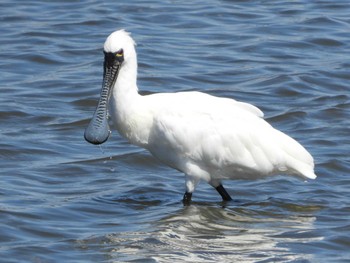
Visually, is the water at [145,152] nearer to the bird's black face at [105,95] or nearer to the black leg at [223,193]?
the black leg at [223,193]

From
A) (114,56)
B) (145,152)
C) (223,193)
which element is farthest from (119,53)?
(145,152)

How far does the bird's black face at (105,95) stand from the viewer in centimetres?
1266

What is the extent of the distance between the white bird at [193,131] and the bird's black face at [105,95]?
1 centimetres

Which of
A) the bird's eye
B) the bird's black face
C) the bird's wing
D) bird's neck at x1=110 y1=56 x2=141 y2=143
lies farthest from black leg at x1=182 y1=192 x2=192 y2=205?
the bird's eye

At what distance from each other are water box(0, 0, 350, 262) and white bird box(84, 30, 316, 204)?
46cm

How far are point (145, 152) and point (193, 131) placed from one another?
241cm

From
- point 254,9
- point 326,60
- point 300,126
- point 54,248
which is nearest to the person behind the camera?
point 54,248

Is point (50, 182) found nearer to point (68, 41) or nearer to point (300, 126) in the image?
point (300, 126)

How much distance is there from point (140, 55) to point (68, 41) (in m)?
1.50

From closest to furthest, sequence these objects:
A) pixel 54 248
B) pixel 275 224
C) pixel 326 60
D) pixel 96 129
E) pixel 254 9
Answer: pixel 54 248, pixel 275 224, pixel 96 129, pixel 326 60, pixel 254 9

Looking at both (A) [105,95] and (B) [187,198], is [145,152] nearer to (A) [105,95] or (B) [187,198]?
(B) [187,198]

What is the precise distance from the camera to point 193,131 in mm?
12578

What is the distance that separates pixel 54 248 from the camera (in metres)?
11.1

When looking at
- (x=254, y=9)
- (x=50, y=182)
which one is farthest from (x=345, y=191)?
(x=254, y=9)
